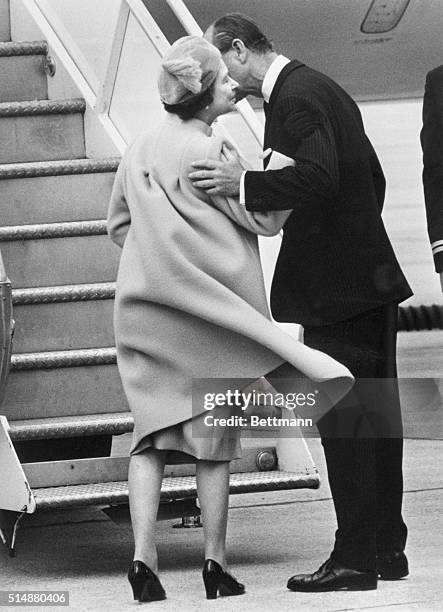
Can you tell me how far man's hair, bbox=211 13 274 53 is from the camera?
10.3 feet

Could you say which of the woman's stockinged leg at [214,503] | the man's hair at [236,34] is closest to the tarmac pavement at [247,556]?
the woman's stockinged leg at [214,503]

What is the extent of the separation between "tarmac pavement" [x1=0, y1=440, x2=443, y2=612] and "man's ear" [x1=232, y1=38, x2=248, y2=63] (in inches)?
54.8

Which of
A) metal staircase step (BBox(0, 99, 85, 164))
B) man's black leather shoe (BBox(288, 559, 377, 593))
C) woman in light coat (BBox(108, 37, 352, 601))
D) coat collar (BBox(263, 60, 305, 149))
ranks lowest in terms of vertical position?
man's black leather shoe (BBox(288, 559, 377, 593))

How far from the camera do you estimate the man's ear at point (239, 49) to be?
10.3ft

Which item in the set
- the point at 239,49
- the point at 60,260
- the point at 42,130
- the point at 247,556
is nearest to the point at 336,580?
the point at 247,556

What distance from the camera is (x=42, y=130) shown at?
5.03 meters

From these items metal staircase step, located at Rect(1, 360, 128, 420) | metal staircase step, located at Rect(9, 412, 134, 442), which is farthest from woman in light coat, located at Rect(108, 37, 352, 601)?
metal staircase step, located at Rect(1, 360, 128, 420)

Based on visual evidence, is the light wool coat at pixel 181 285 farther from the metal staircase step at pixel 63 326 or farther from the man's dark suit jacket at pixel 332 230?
the metal staircase step at pixel 63 326

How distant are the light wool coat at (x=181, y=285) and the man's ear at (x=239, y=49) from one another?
0.78ft

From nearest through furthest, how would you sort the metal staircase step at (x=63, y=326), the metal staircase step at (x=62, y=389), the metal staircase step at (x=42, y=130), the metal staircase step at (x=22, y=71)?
the metal staircase step at (x=62, y=389), the metal staircase step at (x=63, y=326), the metal staircase step at (x=42, y=130), the metal staircase step at (x=22, y=71)

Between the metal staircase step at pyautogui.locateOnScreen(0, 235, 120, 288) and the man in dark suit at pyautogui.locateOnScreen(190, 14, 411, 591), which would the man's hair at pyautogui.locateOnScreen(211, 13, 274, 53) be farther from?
the metal staircase step at pyautogui.locateOnScreen(0, 235, 120, 288)

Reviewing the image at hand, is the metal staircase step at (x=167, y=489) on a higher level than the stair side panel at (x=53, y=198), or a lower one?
lower

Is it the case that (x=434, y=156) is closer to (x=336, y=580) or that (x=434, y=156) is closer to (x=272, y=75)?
(x=272, y=75)

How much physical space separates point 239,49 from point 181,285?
0.66 m
